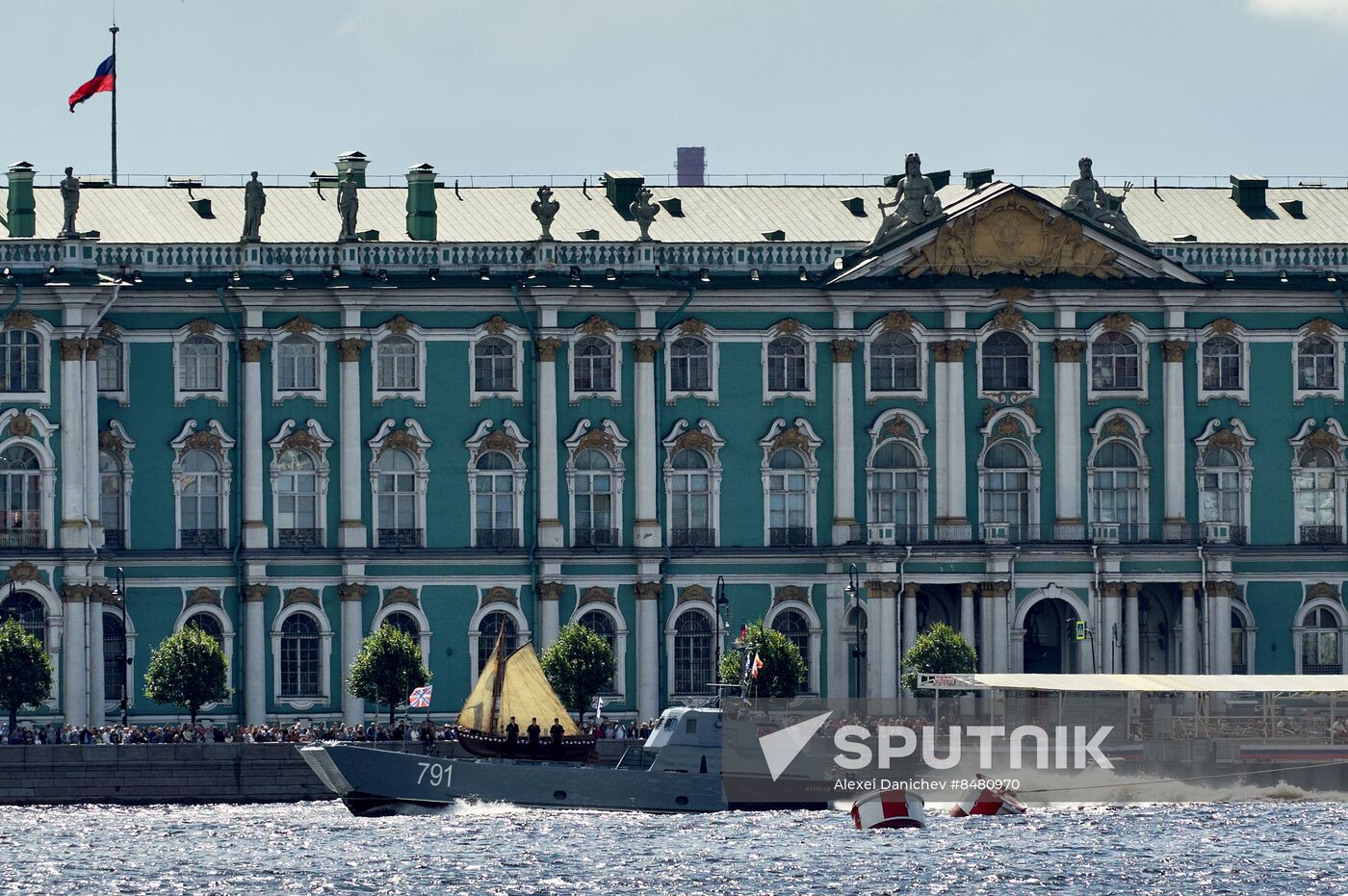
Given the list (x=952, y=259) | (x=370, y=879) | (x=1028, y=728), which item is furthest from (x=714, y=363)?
(x=370, y=879)

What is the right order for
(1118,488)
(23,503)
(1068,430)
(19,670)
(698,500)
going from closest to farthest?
(19,670)
(23,503)
(698,500)
(1068,430)
(1118,488)

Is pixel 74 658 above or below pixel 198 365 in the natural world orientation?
below

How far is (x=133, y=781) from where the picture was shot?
126 m

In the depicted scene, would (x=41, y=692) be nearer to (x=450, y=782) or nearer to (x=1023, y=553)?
(x=450, y=782)

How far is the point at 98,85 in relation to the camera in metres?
145

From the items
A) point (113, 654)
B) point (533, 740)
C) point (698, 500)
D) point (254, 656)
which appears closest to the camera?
point (533, 740)

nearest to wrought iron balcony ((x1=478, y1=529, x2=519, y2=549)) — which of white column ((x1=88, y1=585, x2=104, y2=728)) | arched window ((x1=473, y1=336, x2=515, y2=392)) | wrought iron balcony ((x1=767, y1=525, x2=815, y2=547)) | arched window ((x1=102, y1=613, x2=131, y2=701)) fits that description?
arched window ((x1=473, y1=336, x2=515, y2=392))

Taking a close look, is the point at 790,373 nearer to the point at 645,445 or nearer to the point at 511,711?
the point at 645,445

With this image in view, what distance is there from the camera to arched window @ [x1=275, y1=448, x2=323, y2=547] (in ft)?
458

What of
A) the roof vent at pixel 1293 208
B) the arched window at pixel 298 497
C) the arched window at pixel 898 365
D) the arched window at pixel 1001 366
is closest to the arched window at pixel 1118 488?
the arched window at pixel 1001 366

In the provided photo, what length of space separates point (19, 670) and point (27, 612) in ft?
14.5

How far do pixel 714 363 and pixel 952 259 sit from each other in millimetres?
Answer: 8159

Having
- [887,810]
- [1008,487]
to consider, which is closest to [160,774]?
[887,810]

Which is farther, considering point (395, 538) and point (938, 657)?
point (395, 538)
